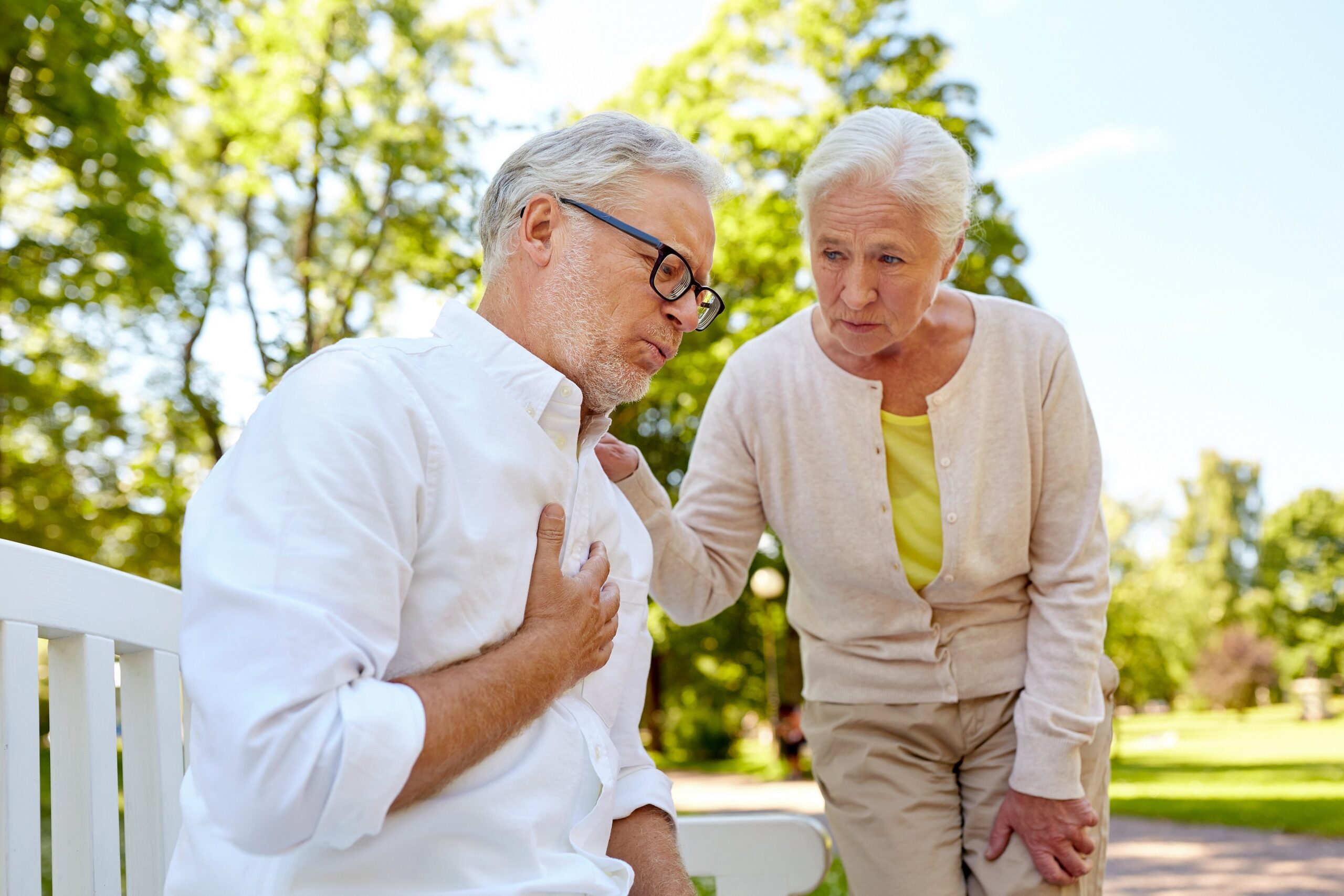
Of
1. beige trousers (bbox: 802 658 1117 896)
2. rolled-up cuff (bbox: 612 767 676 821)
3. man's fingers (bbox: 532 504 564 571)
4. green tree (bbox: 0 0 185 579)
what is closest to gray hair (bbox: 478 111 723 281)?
man's fingers (bbox: 532 504 564 571)

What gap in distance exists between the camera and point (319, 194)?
1306 cm

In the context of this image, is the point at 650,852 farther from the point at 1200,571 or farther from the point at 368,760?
the point at 1200,571

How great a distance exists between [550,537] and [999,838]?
1.41m

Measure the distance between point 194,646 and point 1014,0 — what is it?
32.2 m

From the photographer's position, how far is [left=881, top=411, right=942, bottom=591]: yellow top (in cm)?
254

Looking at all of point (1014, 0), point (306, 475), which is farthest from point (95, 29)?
point (1014, 0)

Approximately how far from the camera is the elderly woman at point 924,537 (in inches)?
94.0

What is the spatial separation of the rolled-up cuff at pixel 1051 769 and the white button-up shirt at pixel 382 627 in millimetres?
956

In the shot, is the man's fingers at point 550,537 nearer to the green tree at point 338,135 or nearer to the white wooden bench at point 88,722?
the white wooden bench at point 88,722

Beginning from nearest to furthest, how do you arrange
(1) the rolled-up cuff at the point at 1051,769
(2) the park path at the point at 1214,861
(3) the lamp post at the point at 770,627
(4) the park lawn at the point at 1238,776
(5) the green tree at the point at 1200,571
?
1. (1) the rolled-up cuff at the point at 1051,769
2. (2) the park path at the point at 1214,861
3. (4) the park lawn at the point at 1238,776
4. (3) the lamp post at the point at 770,627
5. (5) the green tree at the point at 1200,571

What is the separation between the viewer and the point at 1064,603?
2.47 m

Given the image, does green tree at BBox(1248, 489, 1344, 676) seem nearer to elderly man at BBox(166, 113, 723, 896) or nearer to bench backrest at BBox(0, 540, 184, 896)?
elderly man at BBox(166, 113, 723, 896)

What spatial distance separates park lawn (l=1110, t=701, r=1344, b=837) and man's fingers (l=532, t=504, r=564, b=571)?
36.2 feet

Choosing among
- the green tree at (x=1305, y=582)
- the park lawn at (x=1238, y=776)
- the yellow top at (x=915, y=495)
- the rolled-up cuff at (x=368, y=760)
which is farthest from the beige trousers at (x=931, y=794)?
the green tree at (x=1305, y=582)
